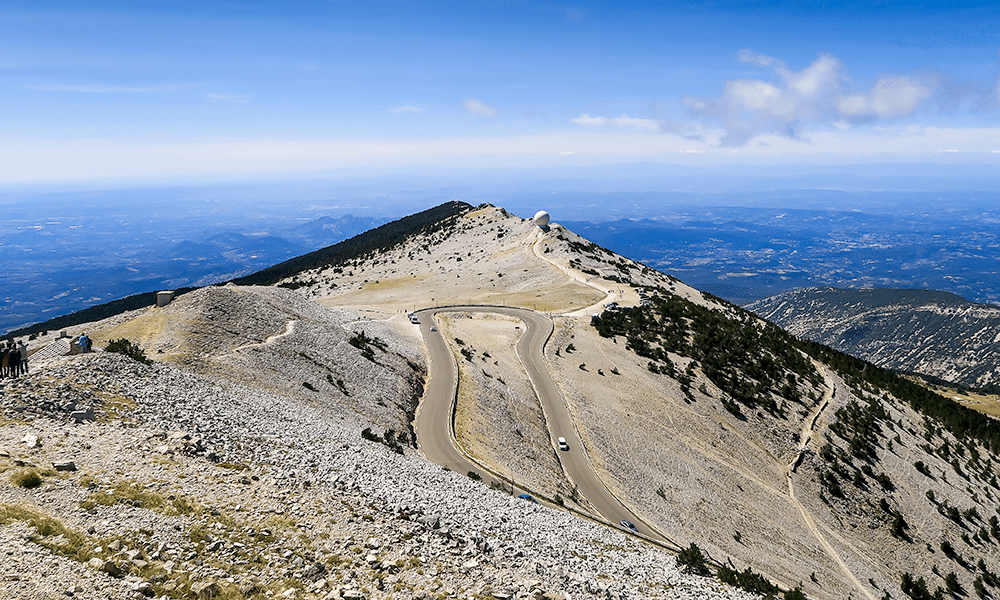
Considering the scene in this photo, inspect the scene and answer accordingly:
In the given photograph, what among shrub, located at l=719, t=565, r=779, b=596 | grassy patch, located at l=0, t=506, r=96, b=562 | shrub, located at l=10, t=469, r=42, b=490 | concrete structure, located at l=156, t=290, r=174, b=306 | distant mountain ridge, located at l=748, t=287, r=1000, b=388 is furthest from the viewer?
distant mountain ridge, located at l=748, t=287, r=1000, b=388

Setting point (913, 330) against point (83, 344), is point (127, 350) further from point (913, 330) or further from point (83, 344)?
point (913, 330)

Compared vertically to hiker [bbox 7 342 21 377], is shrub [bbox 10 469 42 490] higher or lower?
lower

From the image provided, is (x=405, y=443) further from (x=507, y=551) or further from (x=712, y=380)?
(x=712, y=380)

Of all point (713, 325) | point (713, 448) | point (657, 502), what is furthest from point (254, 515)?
point (713, 325)

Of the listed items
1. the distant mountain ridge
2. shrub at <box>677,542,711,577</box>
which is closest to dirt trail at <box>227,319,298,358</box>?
shrub at <box>677,542,711,577</box>

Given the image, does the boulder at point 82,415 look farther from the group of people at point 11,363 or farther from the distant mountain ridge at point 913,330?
the distant mountain ridge at point 913,330

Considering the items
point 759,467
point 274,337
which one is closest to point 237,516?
point 274,337

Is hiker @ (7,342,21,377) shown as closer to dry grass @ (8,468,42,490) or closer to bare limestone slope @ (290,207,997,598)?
dry grass @ (8,468,42,490)
